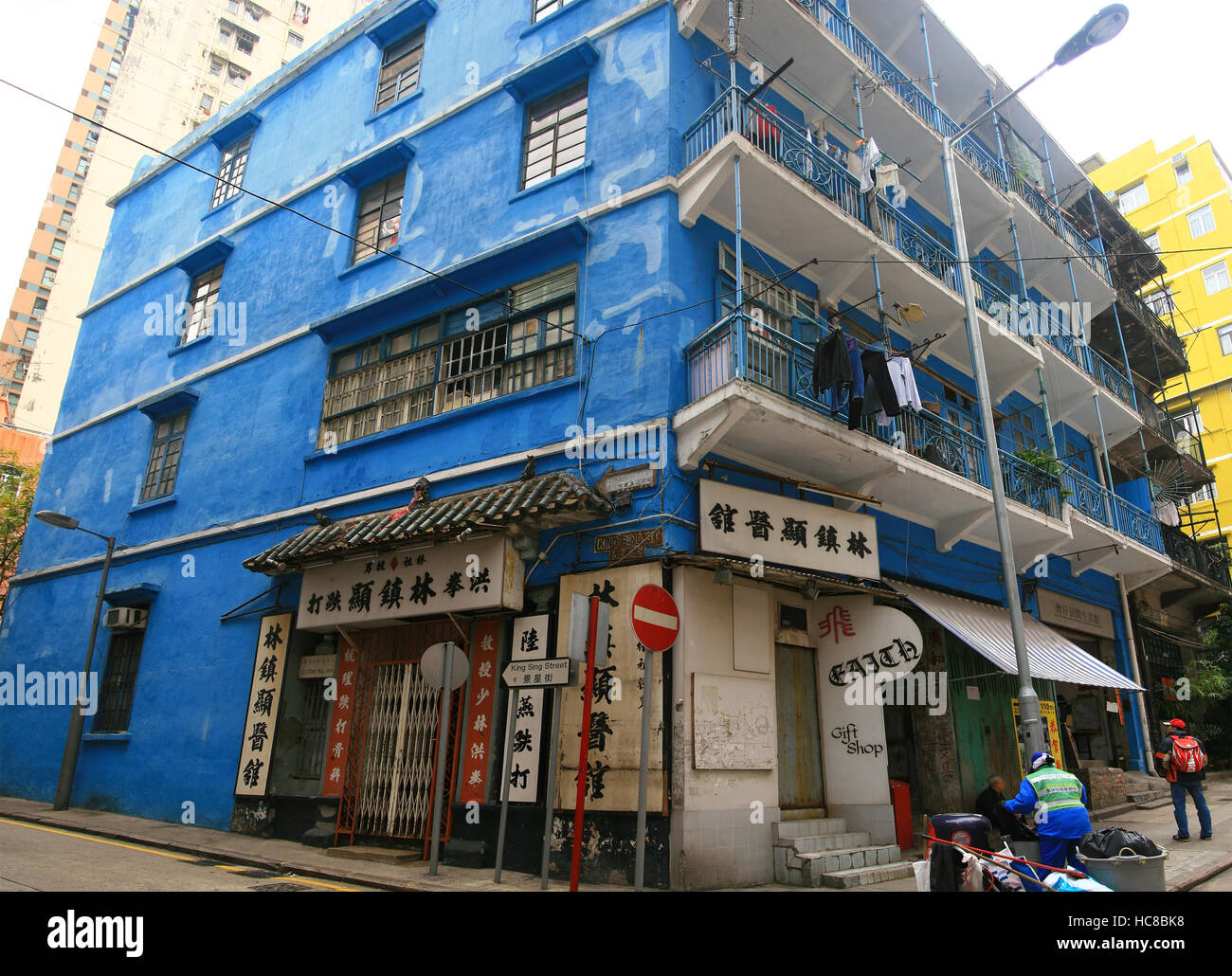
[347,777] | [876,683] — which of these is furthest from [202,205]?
[876,683]

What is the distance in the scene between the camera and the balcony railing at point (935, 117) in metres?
13.4

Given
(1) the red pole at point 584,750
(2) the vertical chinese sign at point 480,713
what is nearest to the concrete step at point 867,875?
(1) the red pole at point 584,750

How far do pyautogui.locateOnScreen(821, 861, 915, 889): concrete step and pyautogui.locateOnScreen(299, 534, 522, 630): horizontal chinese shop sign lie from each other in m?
4.93

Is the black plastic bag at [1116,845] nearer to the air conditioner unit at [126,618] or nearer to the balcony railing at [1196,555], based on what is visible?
the air conditioner unit at [126,618]

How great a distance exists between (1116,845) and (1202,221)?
40084 mm

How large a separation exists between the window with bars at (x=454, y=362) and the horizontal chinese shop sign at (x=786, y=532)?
310 centimetres

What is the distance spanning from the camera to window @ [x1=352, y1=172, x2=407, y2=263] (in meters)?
14.8

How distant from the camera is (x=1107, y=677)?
1362cm

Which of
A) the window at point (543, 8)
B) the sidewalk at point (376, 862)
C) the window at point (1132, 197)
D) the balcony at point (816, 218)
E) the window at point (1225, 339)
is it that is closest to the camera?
the sidewalk at point (376, 862)

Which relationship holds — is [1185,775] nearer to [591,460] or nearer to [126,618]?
[591,460]

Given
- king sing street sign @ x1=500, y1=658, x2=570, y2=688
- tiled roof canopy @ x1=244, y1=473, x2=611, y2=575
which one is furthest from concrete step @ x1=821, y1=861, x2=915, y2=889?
tiled roof canopy @ x1=244, y1=473, x2=611, y2=575

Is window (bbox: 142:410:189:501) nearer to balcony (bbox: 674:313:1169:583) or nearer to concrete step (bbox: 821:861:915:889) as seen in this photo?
balcony (bbox: 674:313:1169:583)
